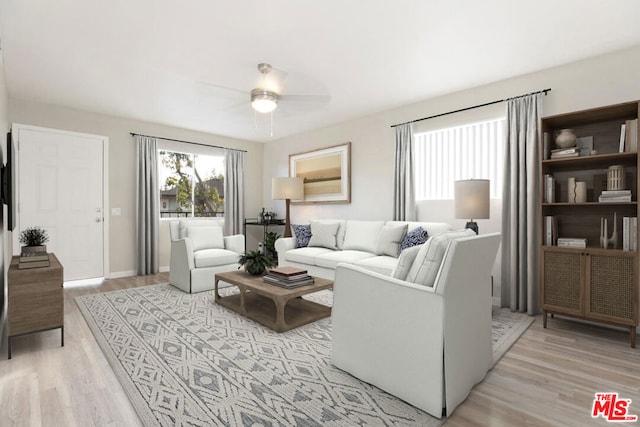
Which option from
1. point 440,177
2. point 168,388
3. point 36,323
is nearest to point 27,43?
point 36,323

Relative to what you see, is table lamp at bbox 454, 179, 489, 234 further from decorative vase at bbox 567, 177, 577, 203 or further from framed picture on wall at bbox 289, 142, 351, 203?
framed picture on wall at bbox 289, 142, 351, 203

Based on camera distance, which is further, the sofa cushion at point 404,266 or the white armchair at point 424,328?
the sofa cushion at point 404,266

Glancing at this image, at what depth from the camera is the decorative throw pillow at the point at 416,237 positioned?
369 centimetres

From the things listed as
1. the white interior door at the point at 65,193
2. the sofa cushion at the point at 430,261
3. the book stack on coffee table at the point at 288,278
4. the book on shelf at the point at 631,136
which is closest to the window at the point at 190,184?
the white interior door at the point at 65,193

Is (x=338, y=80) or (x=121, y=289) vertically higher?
(x=338, y=80)

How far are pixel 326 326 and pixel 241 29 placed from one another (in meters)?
2.59

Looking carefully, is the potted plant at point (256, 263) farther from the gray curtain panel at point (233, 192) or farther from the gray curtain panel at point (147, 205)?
the gray curtain panel at point (233, 192)

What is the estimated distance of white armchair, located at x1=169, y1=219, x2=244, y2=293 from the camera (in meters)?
4.05

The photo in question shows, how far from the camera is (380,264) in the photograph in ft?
11.8

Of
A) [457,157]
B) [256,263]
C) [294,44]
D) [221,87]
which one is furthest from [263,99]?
[457,157]

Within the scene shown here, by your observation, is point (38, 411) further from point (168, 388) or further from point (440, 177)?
point (440, 177)

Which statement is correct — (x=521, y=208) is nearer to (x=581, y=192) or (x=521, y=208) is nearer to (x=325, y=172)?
(x=581, y=192)

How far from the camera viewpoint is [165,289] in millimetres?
4219

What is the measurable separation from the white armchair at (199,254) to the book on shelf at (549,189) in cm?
366
